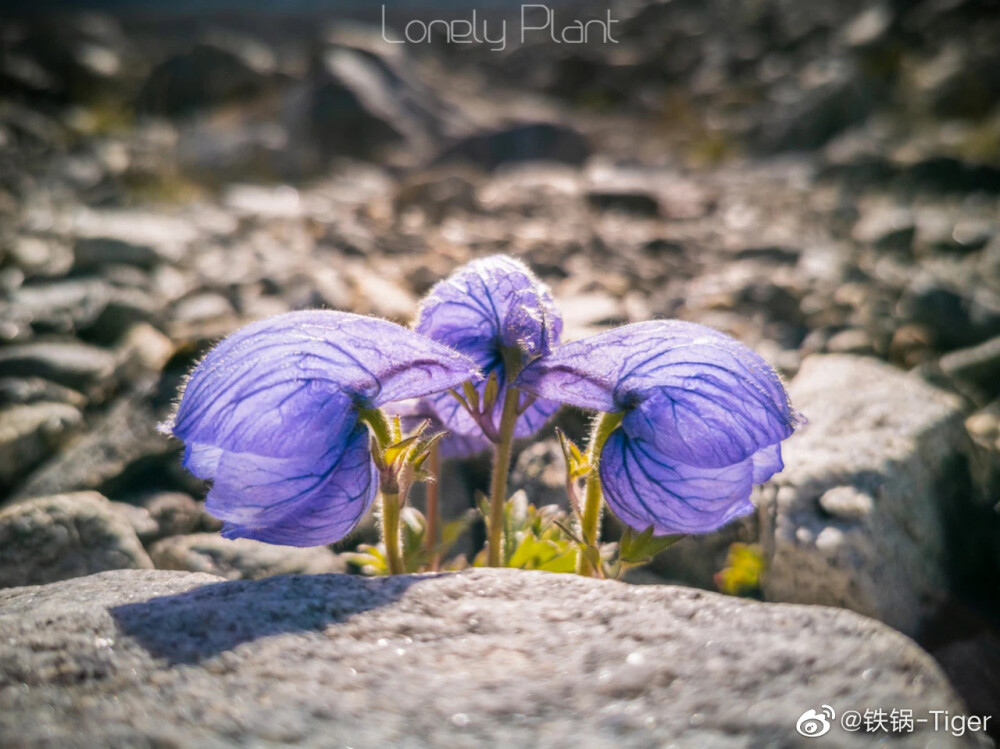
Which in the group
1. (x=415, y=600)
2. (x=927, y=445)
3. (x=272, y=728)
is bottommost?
(x=272, y=728)

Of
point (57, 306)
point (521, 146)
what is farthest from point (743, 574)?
point (521, 146)

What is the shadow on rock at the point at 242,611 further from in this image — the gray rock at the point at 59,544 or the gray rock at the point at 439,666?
the gray rock at the point at 59,544

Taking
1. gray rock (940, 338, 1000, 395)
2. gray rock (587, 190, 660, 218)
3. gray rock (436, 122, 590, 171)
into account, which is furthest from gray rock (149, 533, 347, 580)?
gray rock (436, 122, 590, 171)

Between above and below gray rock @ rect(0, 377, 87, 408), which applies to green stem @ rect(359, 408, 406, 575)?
below

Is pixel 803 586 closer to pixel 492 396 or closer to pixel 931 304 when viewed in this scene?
pixel 492 396

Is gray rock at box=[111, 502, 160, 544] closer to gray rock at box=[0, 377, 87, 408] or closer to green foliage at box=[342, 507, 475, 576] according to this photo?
green foliage at box=[342, 507, 475, 576]

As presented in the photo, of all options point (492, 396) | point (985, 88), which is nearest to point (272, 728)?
point (492, 396)

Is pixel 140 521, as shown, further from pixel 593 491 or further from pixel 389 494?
pixel 593 491

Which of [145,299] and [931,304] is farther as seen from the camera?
[145,299]
